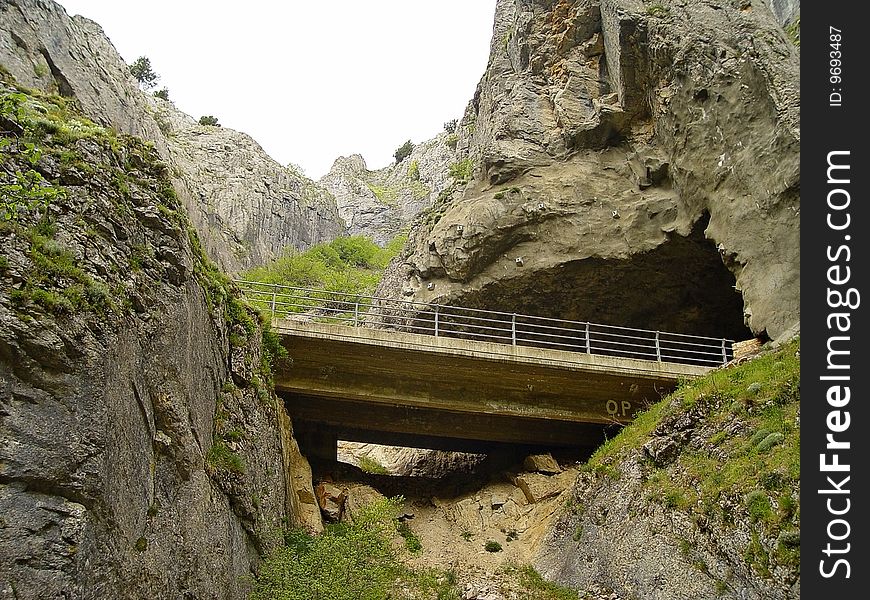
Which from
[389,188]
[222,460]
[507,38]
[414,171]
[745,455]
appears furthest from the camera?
[389,188]

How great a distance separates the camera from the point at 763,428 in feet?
34.6

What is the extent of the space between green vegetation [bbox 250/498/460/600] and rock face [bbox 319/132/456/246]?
143ft

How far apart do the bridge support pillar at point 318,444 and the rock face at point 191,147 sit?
10801 millimetres

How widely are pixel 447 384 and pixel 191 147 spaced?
125 feet

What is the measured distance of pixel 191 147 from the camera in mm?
47062

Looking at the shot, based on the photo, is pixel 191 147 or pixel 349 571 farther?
pixel 191 147

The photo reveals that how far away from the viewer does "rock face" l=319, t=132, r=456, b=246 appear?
190 feet

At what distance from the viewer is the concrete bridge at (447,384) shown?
15195 millimetres

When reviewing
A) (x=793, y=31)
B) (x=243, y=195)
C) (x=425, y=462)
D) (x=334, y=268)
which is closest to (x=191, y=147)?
(x=243, y=195)

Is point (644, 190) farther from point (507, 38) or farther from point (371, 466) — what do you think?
point (507, 38)

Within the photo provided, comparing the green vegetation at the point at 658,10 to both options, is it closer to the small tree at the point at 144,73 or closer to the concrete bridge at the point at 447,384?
the concrete bridge at the point at 447,384

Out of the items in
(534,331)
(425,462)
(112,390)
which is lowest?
(425,462)

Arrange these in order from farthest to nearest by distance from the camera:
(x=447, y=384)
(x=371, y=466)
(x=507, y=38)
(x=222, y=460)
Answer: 1. (x=507, y=38)
2. (x=371, y=466)
3. (x=447, y=384)
4. (x=222, y=460)

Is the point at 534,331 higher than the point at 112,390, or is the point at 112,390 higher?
the point at 534,331
